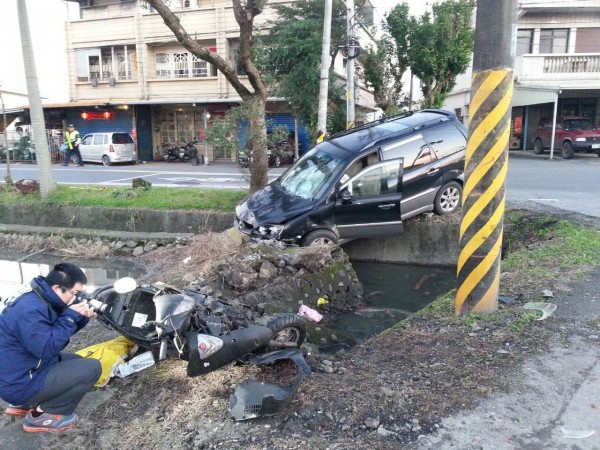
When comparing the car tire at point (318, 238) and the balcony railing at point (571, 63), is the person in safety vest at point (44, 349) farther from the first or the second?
the balcony railing at point (571, 63)

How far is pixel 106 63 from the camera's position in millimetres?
29797

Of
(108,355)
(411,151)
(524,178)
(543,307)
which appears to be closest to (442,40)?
(524,178)

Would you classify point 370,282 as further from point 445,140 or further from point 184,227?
point 184,227

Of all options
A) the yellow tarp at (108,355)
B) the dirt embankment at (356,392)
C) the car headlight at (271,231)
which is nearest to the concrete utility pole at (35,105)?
the car headlight at (271,231)

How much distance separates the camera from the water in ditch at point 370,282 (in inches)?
280

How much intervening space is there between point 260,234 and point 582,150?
1841 centimetres

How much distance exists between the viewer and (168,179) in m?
18.8

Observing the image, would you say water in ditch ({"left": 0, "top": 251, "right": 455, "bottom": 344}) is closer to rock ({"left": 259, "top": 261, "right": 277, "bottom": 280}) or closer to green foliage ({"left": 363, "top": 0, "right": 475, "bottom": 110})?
rock ({"left": 259, "top": 261, "right": 277, "bottom": 280})

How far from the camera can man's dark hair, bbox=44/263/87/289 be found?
3420mm

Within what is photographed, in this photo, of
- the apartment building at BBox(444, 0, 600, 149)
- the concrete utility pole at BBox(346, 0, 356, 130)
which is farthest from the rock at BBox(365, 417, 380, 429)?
the apartment building at BBox(444, 0, 600, 149)

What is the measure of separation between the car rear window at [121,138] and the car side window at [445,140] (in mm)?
20431

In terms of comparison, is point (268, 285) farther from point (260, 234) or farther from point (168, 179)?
point (168, 179)

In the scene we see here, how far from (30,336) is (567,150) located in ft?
74.4

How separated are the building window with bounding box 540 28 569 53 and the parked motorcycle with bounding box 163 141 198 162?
18591 mm
